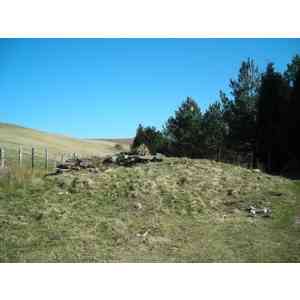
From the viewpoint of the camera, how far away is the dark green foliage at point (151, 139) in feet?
110

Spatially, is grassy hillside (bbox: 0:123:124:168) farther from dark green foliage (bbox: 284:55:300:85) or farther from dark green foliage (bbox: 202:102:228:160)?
dark green foliage (bbox: 284:55:300:85)

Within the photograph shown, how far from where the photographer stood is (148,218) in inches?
318

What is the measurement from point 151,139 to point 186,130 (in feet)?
32.6

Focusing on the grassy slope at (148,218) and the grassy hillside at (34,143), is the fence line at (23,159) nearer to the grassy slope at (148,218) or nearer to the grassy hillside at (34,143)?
the grassy hillside at (34,143)

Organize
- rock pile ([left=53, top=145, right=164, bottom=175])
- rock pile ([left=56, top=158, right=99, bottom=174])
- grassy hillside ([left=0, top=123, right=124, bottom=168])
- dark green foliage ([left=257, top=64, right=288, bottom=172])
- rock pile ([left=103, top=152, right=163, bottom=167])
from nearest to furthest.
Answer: rock pile ([left=56, top=158, right=99, bottom=174]) → rock pile ([left=53, top=145, right=164, bottom=175]) → rock pile ([left=103, top=152, right=163, bottom=167]) → dark green foliage ([left=257, top=64, right=288, bottom=172]) → grassy hillside ([left=0, top=123, right=124, bottom=168])

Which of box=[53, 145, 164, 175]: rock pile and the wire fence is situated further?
box=[53, 145, 164, 175]: rock pile

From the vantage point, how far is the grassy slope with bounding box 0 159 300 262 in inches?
239

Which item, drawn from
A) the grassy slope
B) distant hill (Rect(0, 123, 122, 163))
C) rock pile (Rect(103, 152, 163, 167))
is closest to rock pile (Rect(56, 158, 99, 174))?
rock pile (Rect(103, 152, 163, 167))

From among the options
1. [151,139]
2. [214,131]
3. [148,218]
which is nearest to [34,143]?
[151,139]

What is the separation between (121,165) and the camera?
46.6 feet

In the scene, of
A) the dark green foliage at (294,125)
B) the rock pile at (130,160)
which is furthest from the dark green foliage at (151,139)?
the rock pile at (130,160)

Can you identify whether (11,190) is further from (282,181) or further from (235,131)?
(235,131)

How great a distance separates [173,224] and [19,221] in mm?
3337
